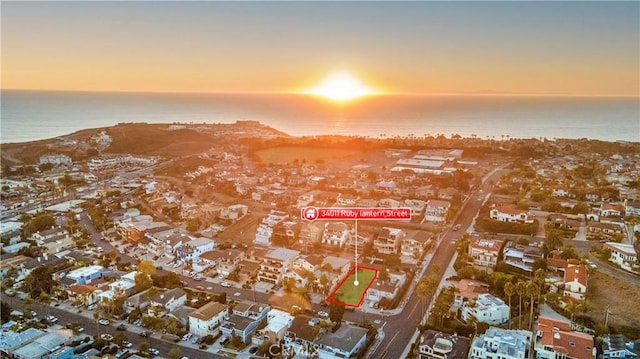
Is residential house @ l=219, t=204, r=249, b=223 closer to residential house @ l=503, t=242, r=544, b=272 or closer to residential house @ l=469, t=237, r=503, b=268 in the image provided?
residential house @ l=469, t=237, r=503, b=268

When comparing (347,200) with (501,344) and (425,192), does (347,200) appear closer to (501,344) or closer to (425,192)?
(425,192)

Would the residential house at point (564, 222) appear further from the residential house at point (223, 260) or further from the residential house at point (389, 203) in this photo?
the residential house at point (223, 260)

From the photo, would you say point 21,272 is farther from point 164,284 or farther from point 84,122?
point 84,122

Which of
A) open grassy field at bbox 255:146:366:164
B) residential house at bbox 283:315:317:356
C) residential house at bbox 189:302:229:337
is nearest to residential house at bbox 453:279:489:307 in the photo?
residential house at bbox 283:315:317:356

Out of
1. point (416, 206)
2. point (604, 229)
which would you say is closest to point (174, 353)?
point (416, 206)

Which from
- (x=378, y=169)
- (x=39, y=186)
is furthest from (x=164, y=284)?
(x=378, y=169)

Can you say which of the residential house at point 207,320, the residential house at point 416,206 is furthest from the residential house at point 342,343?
the residential house at point 416,206

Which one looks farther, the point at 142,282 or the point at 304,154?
the point at 304,154
